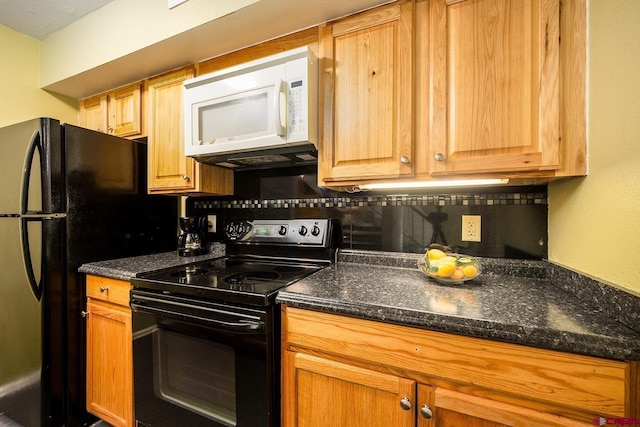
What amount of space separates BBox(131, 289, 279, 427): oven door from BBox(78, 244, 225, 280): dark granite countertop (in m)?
0.15

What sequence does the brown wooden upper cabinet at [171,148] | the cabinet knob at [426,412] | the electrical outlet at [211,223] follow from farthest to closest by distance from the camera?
the electrical outlet at [211,223], the brown wooden upper cabinet at [171,148], the cabinet knob at [426,412]

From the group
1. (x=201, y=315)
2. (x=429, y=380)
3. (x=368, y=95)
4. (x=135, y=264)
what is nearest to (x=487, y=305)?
(x=429, y=380)

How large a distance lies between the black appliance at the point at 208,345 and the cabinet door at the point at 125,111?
41.7 inches

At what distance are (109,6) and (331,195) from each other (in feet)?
5.73

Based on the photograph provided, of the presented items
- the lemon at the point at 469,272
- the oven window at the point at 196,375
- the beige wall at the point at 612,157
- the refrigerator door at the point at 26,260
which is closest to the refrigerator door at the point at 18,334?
the refrigerator door at the point at 26,260

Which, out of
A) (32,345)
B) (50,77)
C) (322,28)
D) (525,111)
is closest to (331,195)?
(322,28)

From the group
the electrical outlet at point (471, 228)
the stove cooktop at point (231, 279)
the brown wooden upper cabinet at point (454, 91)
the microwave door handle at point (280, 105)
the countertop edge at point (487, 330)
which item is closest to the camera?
the countertop edge at point (487, 330)

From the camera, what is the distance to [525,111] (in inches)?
38.2

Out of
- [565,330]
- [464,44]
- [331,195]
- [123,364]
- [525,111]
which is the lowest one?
[123,364]

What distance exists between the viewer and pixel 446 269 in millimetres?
1071

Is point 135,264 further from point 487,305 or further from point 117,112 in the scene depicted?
point 487,305

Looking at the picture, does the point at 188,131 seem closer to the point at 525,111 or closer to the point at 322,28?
the point at 322,28

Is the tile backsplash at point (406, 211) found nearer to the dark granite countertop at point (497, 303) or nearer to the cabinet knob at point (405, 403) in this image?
the dark granite countertop at point (497, 303)

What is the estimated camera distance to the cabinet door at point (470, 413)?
71 cm
